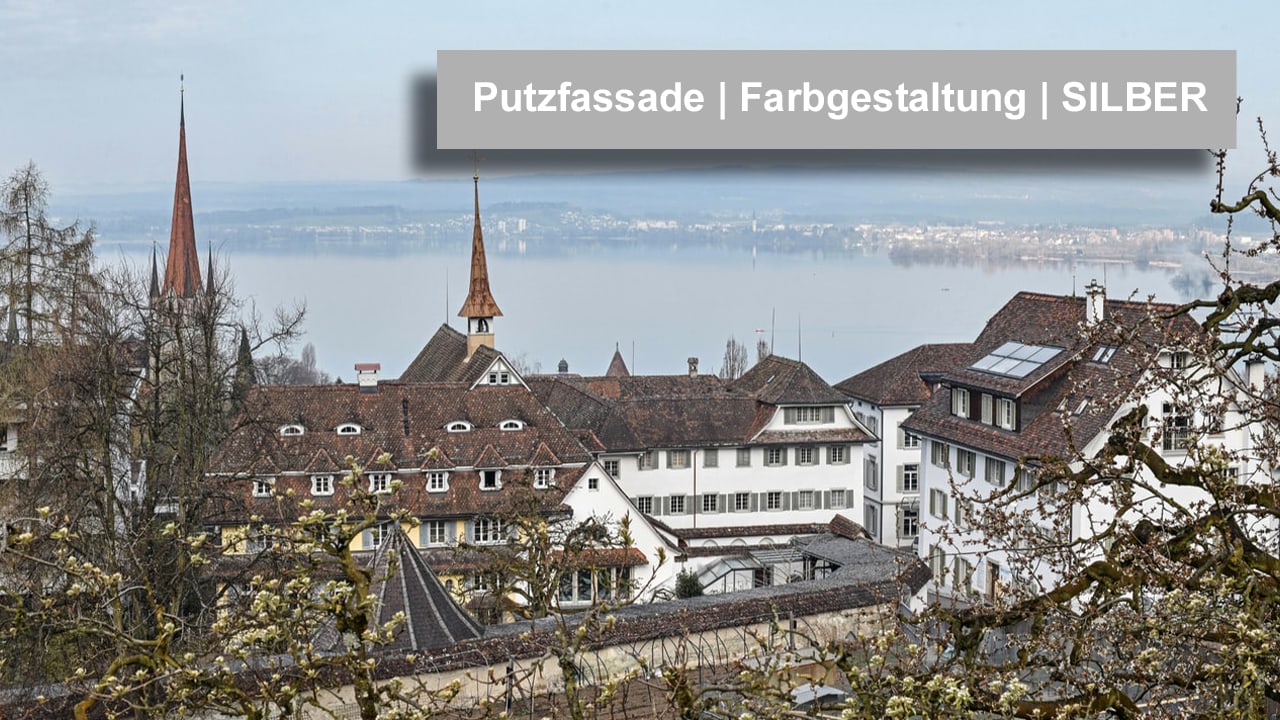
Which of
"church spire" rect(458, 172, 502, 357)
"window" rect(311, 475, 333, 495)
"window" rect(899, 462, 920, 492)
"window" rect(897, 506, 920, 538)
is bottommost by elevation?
"window" rect(897, 506, 920, 538)

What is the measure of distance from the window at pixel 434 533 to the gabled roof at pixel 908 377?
17065 millimetres

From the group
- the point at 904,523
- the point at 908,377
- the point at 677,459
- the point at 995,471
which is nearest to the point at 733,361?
the point at 908,377

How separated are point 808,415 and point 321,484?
16.9 metres

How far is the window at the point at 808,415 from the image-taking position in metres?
46.5

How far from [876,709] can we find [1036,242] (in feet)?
586

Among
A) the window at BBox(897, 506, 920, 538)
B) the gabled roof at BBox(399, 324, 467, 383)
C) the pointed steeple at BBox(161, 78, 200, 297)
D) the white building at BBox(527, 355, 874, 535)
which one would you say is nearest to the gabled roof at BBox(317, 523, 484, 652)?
the white building at BBox(527, 355, 874, 535)

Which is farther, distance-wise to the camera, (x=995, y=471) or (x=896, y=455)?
(x=896, y=455)

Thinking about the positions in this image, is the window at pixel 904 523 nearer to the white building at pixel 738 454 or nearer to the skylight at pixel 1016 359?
the white building at pixel 738 454

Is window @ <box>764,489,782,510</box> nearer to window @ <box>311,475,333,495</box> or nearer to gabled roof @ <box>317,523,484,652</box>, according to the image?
window @ <box>311,475,333,495</box>

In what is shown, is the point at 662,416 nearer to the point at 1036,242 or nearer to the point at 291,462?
the point at 291,462

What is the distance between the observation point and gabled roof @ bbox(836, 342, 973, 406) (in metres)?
47.3

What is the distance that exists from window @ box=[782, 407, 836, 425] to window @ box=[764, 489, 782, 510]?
7.04ft

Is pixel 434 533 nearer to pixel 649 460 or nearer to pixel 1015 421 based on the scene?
pixel 649 460

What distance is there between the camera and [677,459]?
150ft
